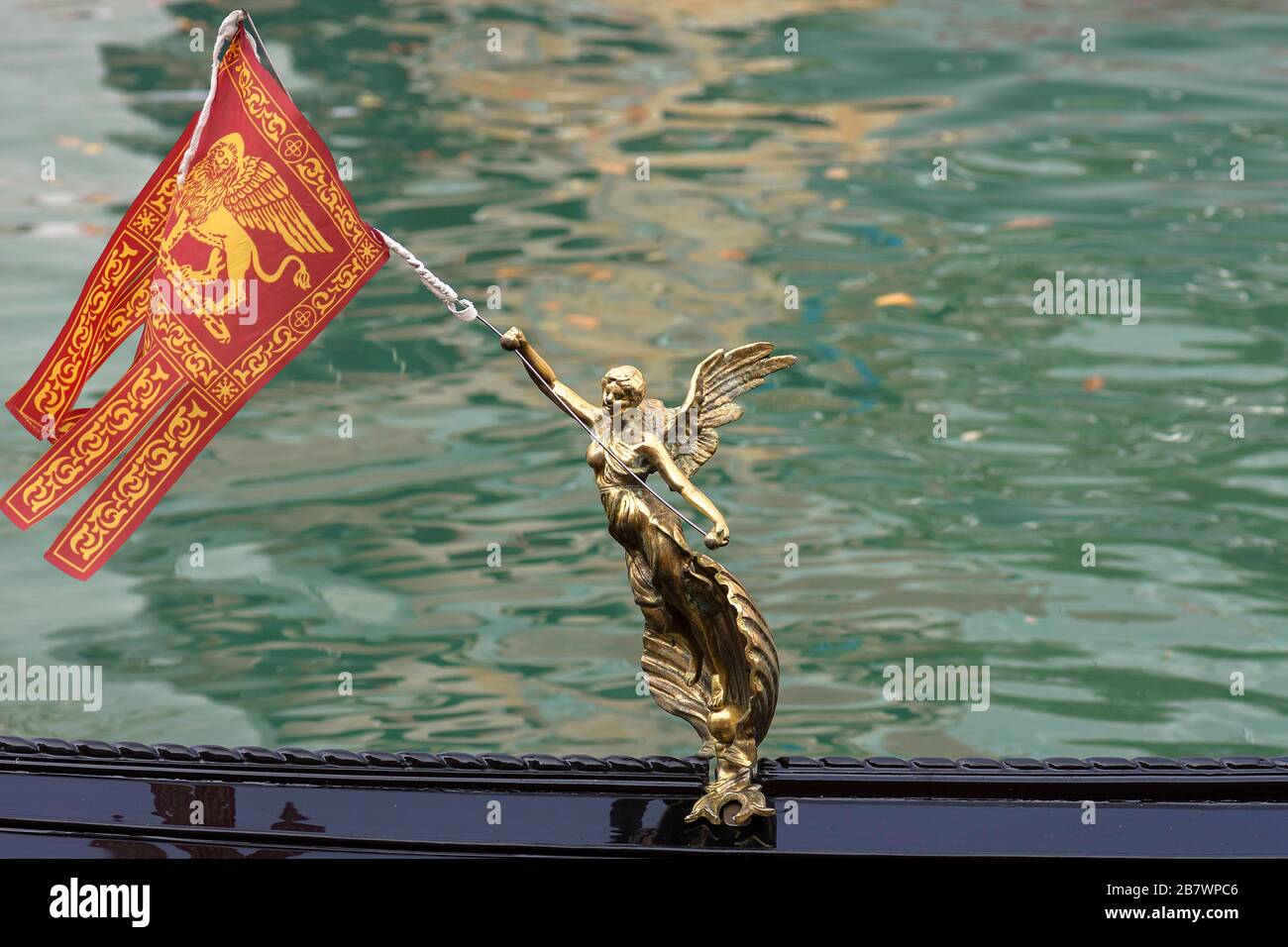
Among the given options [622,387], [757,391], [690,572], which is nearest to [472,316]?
[622,387]

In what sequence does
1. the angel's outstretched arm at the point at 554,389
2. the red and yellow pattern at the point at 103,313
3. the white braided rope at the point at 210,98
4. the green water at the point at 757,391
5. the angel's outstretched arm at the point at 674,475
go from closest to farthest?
the angel's outstretched arm at the point at 674,475 → the angel's outstretched arm at the point at 554,389 → the white braided rope at the point at 210,98 → the red and yellow pattern at the point at 103,313 → the green water at the point at 757,391

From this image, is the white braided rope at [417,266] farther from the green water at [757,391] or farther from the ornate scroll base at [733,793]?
the green water at [757,391]

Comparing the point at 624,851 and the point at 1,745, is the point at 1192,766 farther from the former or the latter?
the point at 1,745

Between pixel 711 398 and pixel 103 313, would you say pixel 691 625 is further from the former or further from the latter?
pixel 103 313

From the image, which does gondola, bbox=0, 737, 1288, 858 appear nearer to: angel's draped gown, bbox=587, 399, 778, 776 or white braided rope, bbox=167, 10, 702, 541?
angel's draped gown, bbox=587, 399, 778, 776

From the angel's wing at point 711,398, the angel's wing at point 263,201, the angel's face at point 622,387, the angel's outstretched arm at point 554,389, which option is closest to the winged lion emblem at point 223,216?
the angel's wing at point 263,201

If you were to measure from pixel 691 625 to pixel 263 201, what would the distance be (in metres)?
1.23

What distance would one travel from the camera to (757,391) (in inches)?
308

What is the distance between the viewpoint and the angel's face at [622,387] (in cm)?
326

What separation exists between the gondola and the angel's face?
2.54ft

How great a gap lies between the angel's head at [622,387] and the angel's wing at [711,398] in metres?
0.09

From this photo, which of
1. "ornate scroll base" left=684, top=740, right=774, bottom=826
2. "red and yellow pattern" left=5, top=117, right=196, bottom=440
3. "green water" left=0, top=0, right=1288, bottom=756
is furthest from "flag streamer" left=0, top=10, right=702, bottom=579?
"green water" left=0, top=0, right=1288, bottom=756

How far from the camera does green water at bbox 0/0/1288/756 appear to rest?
582 cm

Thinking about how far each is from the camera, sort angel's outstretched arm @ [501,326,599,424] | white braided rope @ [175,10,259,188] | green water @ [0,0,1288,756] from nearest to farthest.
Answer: angel's outstretched arm @ [501,326,599,424], white braided rope @ [175,10,259,188], green water @ [0,0,1288,756]
